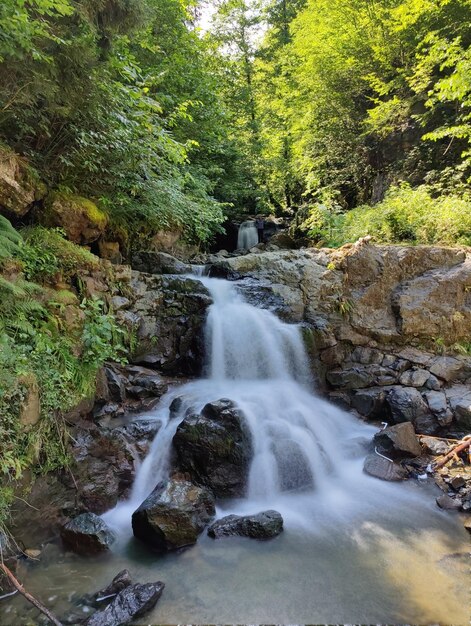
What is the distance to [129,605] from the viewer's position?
10.1 ft

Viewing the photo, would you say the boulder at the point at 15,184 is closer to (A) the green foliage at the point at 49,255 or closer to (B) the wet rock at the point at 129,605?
(A) the green foliage at the point at 49,255

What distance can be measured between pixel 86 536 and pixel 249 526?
1.71 metres

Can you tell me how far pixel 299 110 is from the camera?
48.7 feet

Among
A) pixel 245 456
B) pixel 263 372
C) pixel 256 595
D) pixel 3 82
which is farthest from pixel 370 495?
pixel 3 82

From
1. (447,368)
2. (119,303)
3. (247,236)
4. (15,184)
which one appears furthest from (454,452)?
(247,236)

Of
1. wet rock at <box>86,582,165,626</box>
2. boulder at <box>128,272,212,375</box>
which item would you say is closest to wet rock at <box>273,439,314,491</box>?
wet rock at <box>86,582,165,626</box>

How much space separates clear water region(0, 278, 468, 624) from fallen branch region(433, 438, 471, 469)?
64cm

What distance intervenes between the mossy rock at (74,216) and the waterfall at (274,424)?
278 cm

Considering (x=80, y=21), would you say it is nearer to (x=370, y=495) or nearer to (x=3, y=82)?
(x=3, y=82)

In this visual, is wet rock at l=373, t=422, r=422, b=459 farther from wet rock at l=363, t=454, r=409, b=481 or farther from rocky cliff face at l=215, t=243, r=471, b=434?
rocky cliff face at l=215, t=243, r=471, b=434

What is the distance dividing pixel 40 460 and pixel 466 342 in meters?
8.01

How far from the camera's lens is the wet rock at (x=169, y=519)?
12.7 ft

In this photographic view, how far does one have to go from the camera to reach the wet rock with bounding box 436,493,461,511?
4.61 metres

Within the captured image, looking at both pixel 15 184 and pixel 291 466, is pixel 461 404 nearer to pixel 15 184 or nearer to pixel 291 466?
pixel 291 466
